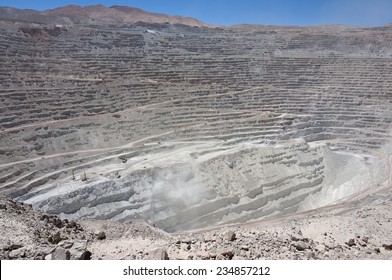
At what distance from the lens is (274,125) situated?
37125 mm

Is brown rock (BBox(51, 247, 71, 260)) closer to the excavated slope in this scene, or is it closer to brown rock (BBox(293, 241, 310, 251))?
brown rock (BBox(293, 241, 310, 251))

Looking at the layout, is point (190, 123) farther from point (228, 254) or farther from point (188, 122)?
point (228, 254)

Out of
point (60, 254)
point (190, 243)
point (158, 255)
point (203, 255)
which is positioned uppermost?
point (60, 254)

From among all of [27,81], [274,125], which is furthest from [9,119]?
[274,125]

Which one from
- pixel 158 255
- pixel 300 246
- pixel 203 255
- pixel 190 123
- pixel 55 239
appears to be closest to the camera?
pixel 158 255

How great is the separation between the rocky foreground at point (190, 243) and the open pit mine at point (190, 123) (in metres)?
9.03

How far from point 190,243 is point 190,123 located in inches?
1061

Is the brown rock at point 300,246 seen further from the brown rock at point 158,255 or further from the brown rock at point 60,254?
the brown rock at point 60,254

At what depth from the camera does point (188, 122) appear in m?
36.1

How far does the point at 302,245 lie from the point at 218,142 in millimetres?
23978

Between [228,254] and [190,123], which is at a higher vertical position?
[190,123]

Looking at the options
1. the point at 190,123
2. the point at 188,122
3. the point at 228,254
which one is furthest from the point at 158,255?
the point at 188,122

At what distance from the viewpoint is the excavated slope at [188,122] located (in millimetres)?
25672

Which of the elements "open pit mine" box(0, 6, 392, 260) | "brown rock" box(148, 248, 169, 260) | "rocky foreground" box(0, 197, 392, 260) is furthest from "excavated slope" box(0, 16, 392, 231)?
"brown rock" box(148, 248, 169, 260)
